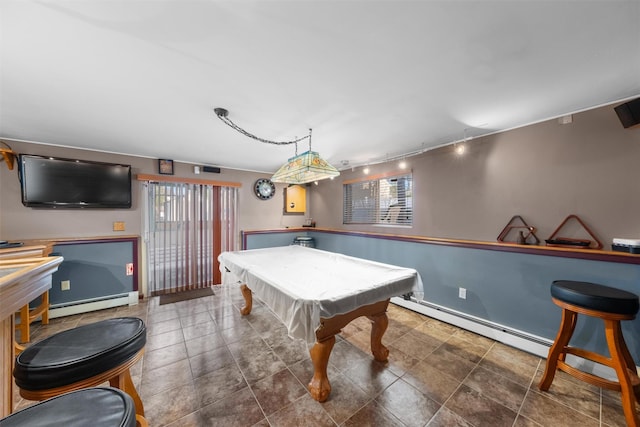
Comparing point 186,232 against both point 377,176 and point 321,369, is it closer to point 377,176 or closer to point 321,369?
point 321,369

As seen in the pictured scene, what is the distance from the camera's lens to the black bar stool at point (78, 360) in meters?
0.91

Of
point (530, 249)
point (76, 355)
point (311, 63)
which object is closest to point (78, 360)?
point (76, 355)

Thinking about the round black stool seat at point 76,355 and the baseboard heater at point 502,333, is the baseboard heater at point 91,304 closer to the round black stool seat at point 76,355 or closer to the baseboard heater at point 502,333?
the round black stool seat at point 76,355

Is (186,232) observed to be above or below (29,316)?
above

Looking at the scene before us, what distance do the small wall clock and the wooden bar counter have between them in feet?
11.4

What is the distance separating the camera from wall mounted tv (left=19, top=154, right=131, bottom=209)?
2.78 metres

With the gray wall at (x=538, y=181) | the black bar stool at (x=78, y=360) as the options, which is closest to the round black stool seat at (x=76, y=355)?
the black bar stool at (x=78, y=360)

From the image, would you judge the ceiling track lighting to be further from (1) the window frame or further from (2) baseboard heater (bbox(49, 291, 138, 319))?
(2) baseboard heater (bbox(49, 291, 138, 319))

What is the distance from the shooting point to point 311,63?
Result: 1.40m

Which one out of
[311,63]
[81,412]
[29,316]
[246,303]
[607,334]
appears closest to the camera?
[81,412]

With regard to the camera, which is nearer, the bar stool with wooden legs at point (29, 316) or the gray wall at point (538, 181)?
the gray wall at point (538, 181)

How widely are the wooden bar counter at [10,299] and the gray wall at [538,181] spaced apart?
142 inches

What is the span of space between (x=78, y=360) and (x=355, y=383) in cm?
175

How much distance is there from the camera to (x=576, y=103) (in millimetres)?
1872
